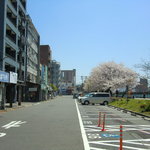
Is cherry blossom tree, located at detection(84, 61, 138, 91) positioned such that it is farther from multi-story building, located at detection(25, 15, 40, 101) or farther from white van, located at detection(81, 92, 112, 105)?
white van, located at detection(81, 92, 112, 105)

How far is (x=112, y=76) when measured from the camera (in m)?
76.4

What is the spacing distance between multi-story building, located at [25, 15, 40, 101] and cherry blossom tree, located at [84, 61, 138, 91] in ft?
58.7

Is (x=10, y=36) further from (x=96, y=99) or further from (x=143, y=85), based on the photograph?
(x=143, y=85)

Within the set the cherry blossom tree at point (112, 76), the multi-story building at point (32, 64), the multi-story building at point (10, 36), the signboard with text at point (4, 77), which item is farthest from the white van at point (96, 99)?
the cherry blossom tree at point (112, 76)

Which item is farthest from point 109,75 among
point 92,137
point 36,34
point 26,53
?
point 92,137

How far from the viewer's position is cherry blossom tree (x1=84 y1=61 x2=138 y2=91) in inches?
2874

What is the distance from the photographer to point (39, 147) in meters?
8.81

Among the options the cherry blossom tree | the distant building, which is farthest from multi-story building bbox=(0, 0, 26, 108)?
the cherry blossom tree

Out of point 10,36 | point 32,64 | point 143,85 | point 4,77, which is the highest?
point 10,36

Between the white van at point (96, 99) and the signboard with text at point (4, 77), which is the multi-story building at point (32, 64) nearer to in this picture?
the white van at point (96, 99)

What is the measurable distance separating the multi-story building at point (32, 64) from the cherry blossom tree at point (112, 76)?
17898 millimetres

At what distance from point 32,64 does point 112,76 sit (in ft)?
79.8

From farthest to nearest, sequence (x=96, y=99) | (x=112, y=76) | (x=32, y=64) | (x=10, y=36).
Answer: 1. (x=112, y=76)
2. (x=32, y=64)
3. (x=10, y=36)
4. (x=96, y=99)

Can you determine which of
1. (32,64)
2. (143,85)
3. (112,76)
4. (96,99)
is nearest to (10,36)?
(32,64)
